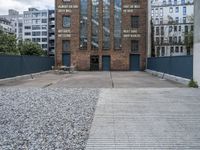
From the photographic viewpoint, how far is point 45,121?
8.56 metres

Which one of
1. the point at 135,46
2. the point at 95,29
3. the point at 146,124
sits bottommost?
the point at 146,124

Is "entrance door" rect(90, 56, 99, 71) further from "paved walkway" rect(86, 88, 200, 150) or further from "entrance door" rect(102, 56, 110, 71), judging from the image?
"paved walkway" rect(86, 88, 200, 150)

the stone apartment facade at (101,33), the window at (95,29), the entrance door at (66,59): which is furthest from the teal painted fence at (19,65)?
the window at (95,29)

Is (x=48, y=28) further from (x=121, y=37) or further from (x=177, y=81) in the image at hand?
(x=177, y=81)

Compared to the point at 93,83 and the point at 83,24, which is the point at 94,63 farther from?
the point at 93,83

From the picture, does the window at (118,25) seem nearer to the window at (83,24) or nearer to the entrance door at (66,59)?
the window at (83,24)

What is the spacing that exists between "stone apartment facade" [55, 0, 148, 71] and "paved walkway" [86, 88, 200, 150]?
34124mm

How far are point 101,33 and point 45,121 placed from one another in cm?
3915

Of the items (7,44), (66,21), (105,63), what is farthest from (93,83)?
(7,44)

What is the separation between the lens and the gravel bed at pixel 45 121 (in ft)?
21.2

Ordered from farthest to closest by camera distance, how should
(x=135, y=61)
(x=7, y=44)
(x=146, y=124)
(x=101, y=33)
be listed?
(x=7, y=44), (x=101, y=33), (x=135, y=61), (x=146, y=124)

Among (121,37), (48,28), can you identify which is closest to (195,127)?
(121,37)

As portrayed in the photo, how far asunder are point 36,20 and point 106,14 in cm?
9707

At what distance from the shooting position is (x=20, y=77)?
85.4 feet
